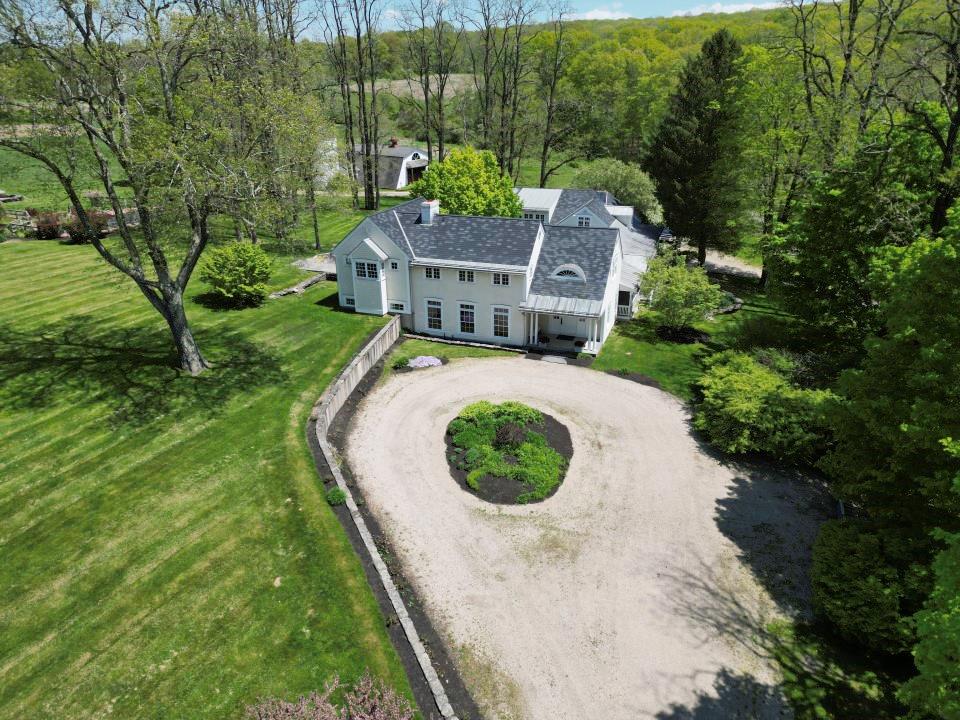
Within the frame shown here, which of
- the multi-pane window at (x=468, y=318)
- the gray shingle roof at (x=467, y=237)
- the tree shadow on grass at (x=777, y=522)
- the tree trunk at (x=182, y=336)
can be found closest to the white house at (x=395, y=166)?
the gray shingle roof at (x=467, y=237)

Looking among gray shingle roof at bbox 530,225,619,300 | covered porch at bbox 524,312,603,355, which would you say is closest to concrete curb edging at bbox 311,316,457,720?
covered porch at bbox 524,312,603,355

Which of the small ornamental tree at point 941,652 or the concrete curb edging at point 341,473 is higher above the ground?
the small ornamental tree at point 941,652

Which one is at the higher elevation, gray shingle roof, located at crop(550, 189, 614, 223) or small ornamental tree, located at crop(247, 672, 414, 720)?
gray shingle roof, located at crop(550, 189, 614, 223)

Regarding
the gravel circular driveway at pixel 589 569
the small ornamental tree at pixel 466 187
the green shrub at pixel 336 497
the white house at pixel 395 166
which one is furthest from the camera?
the white house at pixel 395 166

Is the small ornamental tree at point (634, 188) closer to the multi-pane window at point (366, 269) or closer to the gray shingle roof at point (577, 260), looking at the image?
the gray shingle roof at point (577, 260)

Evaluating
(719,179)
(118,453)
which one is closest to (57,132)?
(118,453)

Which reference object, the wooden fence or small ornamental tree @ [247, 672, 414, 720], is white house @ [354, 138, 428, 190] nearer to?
the wooden fence
